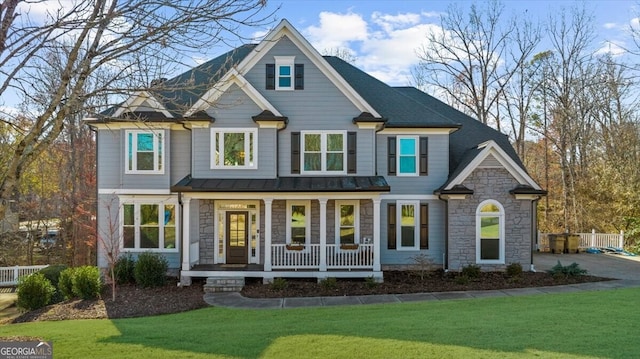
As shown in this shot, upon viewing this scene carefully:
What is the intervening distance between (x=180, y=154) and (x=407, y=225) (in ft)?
30.0

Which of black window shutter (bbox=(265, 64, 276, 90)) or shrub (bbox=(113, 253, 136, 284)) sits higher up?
black window shutter (bbox=(265, 64, 276, 90))

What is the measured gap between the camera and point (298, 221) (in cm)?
1459

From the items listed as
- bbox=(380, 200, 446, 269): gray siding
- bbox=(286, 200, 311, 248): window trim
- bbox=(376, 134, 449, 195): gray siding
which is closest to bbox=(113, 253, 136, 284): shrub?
bbox=(286, 200, 311, 248): window trim

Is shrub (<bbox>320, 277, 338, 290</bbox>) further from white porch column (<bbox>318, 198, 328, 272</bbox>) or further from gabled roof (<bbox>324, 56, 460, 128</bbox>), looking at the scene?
gabled roof (<bbox>324, 56, 460, 128</bbox>)

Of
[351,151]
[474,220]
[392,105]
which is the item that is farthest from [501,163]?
[351,151]

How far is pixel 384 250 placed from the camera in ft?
49.3

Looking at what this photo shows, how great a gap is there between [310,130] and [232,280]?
234 inches

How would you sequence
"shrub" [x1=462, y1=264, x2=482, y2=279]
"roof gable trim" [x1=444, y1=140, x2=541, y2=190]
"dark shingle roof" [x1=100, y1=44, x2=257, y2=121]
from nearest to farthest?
"dark shingle roof" [x1=100, y1=44, x2=257, y2=121] → "shrub" [x1=462, y1=264, x2=482, y2=279] → "roof gable trim" [x1=444, y1=140, x2=541, y2=190]

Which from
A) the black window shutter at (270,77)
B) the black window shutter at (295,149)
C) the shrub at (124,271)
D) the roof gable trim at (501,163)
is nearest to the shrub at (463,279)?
the roof gable trim at (501,163)

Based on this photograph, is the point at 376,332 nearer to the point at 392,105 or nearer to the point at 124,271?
the point at 124,271

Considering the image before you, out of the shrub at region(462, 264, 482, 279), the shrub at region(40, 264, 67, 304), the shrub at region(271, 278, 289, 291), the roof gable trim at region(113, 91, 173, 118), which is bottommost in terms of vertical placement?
the shrub at region(40, 264, 67, 304)

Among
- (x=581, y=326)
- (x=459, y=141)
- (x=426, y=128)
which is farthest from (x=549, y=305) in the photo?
(x=459, y=141)

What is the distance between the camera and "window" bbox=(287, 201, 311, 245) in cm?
1451

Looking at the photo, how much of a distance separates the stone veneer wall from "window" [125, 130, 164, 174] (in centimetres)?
1115
